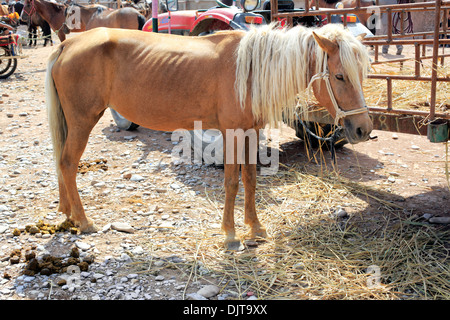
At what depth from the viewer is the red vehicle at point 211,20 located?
4965 mm

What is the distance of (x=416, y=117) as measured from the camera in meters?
3.45

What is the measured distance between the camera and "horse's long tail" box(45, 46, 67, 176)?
11.7 ft

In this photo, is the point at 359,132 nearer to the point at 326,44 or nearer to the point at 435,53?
the point at 326,44

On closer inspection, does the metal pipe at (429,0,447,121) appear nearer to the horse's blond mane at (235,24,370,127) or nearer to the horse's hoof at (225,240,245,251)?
the horse's blond mane at (235,24,370,127)

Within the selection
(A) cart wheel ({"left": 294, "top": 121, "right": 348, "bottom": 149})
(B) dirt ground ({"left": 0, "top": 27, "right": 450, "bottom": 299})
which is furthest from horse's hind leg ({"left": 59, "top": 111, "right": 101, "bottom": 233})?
(A) cart wheel ({"left": 294, "top": 121, "right": 348, "bottom": 149})

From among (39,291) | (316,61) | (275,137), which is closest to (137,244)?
(39,291)

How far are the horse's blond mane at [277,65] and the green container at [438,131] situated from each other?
2.73 feet

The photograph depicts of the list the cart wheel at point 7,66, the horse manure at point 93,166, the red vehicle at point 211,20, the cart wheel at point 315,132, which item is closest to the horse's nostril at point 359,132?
the cart wheel at point 315,132

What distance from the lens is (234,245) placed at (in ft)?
11.1

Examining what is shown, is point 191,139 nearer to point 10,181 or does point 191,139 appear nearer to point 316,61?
point 10,181

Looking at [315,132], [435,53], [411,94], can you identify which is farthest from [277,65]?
[315,132]

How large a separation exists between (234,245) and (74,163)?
159cm
